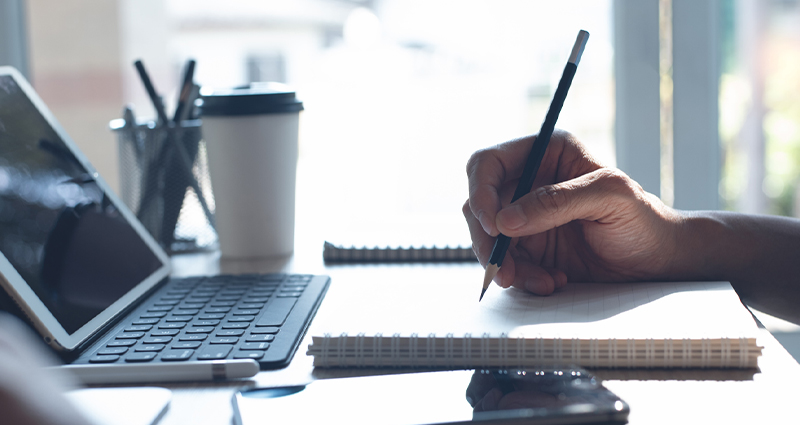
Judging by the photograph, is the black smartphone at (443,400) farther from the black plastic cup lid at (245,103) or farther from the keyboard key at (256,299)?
the black plastic cup lid at (245,103)

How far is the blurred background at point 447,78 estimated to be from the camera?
145 cm

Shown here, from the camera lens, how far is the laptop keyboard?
536mm

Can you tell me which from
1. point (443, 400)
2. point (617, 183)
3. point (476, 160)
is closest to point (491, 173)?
point (476, 160)

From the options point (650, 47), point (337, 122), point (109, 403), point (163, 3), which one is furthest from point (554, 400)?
point (163, 3)

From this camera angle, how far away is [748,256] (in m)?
0.73

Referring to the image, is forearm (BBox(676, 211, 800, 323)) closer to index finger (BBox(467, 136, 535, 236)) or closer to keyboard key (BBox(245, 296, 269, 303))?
index finger (BBox(467, 136, 535, 236))

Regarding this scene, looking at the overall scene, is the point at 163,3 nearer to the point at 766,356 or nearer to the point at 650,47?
the point at 650,47

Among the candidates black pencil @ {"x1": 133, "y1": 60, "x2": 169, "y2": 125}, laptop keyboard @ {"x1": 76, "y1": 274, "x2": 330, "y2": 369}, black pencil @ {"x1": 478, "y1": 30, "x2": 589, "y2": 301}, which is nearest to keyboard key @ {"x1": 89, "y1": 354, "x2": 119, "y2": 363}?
laptop keyboard @ {"x1": 76, "y1": 274, "x2": 330, "y2": 369}

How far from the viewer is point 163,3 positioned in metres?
1.67

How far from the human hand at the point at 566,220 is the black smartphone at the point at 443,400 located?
22 cm

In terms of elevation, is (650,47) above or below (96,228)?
above

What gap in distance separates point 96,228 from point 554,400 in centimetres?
55

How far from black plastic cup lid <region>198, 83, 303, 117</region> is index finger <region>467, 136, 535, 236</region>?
1.02 ft

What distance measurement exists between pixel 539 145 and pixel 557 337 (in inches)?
10.0
